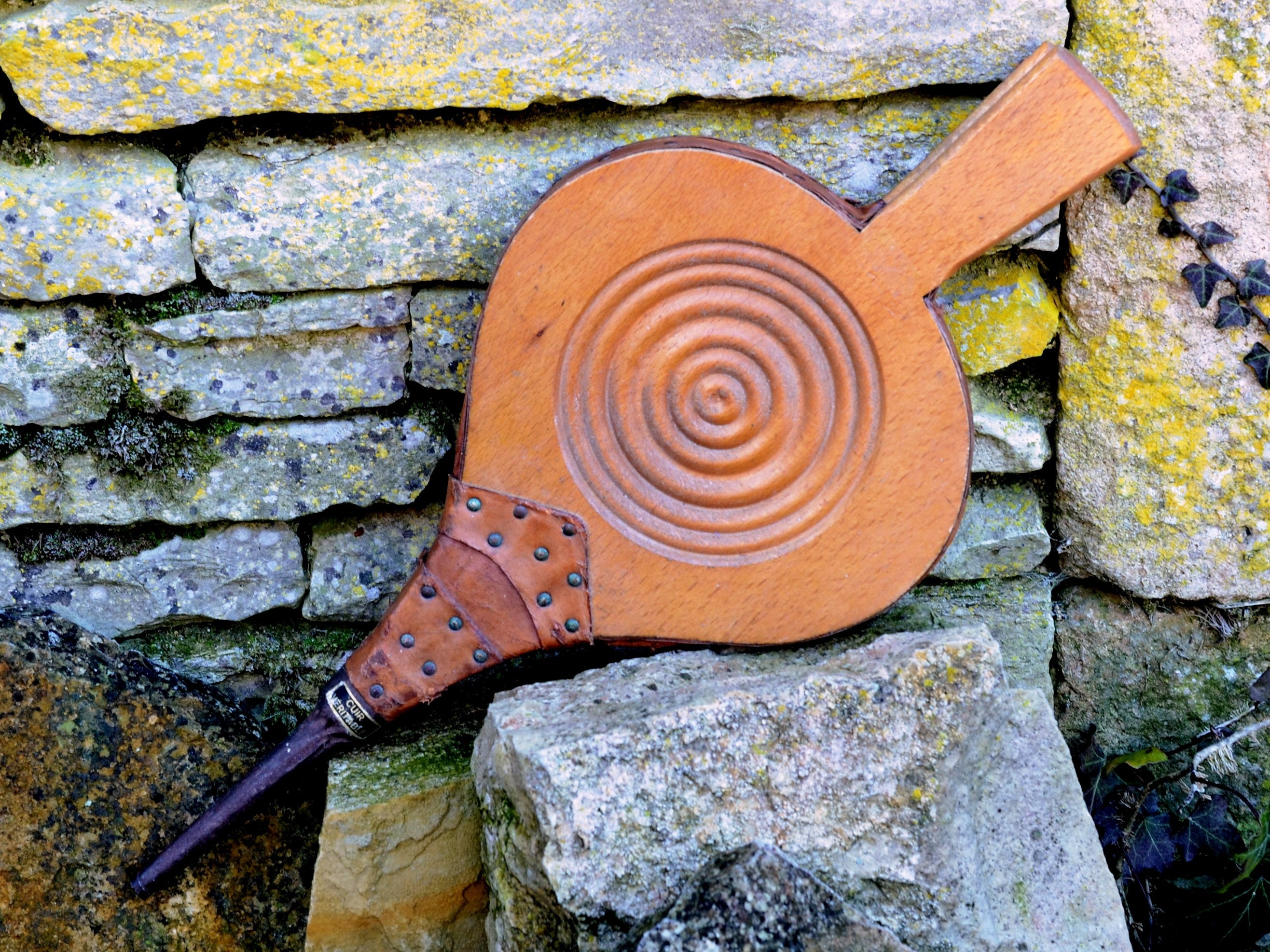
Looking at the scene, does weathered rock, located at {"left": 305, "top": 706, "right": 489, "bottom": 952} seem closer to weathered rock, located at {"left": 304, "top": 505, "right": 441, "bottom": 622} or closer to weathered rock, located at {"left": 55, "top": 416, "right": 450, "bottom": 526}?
weathered rock, located at {"left": 304, "top": 505, "right": 441, "bottom": 622}

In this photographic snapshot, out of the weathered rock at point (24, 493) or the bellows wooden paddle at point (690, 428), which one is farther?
the weathered rock at point (24, 493)

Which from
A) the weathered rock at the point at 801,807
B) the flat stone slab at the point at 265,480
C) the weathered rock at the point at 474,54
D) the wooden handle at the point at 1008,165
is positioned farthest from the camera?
the flat stone slab at the point at 265,480

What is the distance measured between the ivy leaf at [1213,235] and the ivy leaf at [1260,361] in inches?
7.0

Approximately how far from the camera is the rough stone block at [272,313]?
1686 millimetres

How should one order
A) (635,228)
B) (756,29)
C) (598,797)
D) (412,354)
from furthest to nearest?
(412,354)
(756,29)
(635,228)
(598,797)

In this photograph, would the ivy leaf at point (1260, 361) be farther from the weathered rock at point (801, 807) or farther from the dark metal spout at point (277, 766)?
the dark metal spout at point (277, 766)

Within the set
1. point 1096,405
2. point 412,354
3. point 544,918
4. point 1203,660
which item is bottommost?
point 544,918

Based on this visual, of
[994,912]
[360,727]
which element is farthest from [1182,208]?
[360,727]

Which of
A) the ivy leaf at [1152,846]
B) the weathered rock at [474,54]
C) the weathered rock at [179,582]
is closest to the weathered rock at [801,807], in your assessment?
the ivy leaf at [1152,846]

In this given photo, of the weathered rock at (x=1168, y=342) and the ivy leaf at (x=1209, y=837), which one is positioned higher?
the weathered rock at (x=1168, y=342)

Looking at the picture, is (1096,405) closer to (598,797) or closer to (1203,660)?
(1203,660)

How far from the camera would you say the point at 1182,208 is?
165cm

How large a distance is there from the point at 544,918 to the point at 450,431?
851 millimetres

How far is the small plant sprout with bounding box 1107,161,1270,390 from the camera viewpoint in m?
1.63
